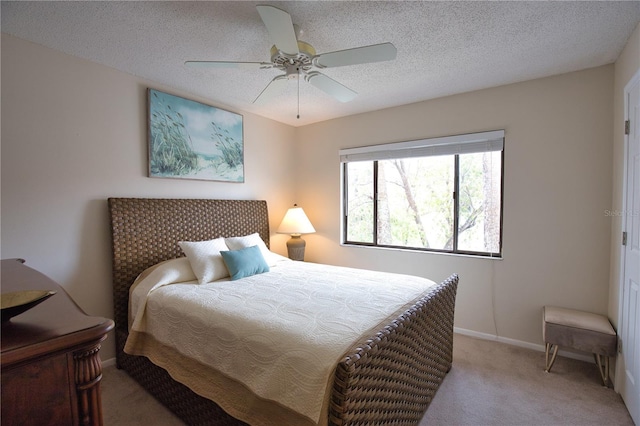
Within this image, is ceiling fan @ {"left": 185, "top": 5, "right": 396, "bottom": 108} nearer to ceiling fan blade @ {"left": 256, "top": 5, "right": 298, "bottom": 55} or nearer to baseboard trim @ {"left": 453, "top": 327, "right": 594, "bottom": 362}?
ceiling fan blade @ {"left": 256, "top": 5, "right": 298, "bottom": 55}

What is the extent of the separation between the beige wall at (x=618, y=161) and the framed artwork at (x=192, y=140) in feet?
11.3

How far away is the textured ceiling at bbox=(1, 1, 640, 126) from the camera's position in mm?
1771

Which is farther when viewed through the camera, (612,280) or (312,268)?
(312,268)

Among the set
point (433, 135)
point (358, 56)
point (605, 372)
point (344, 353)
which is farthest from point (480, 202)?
point (344, 353)

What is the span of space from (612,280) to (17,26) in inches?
185

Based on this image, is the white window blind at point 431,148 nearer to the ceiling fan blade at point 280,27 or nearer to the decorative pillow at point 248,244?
the decorative pillow at point 248,244

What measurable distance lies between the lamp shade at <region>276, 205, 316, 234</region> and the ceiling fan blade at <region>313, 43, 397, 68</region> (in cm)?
219

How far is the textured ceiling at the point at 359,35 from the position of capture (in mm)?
1771

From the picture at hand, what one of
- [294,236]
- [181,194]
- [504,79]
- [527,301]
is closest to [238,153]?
[181,194]

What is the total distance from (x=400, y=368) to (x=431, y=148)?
95.6 inches

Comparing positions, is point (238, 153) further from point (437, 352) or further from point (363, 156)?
point (437, 352)

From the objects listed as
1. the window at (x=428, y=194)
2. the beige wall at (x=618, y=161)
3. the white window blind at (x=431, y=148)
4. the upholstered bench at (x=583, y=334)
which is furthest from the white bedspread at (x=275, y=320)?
the white window blind at (x=431, y=148)

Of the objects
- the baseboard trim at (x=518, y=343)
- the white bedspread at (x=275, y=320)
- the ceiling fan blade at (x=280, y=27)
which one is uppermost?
the ceiling fan blade at (x=280, y=27)

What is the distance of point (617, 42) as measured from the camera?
2.12 m
